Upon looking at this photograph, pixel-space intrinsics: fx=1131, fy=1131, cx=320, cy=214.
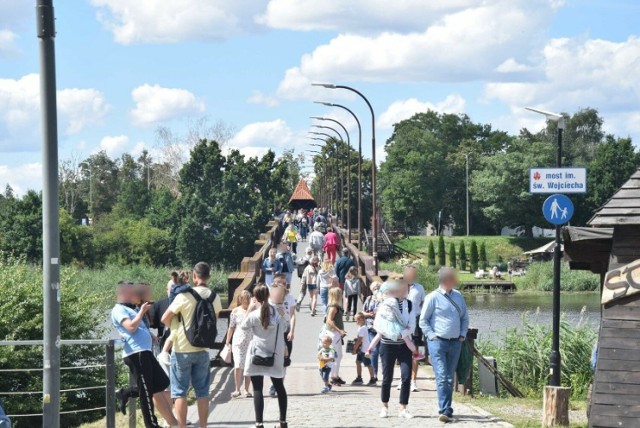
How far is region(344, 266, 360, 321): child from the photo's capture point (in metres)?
25.5

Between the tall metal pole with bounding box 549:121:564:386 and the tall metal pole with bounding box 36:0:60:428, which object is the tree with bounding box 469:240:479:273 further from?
the tall metal pole with bounding box 36:0:60:428

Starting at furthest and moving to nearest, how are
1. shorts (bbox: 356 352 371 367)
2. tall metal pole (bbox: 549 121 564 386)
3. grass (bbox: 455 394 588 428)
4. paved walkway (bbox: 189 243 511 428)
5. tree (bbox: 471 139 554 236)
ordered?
tree (bbox: 471 139 554 236) → shorts (bbox: 356 352 371 367) → tall metal pole (bbox: 549 121 564 386) → grass (bbox: 455 394 588 428) → paved walkway (bbox: 189 243 511 428)

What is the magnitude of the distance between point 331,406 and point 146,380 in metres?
3.39

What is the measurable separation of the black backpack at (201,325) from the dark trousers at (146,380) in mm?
641

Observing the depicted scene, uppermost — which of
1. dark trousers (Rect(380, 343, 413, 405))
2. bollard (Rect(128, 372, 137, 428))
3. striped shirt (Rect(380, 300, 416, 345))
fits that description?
striped shirt (Rect(380, 300, 416, 345))

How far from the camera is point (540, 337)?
62.0 feet

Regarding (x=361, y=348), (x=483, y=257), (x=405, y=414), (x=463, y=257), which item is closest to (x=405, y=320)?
(x=405, y=414)

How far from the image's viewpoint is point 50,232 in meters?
9.02

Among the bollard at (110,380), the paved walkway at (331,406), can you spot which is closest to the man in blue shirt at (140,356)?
the bollard at (110,380)

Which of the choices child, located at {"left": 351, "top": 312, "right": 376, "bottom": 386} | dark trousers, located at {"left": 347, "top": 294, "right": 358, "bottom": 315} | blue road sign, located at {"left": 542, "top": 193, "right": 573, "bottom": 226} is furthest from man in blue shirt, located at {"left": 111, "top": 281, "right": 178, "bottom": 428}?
dark trousers, located at {"left": 347, "top": 294, "right": 358, "bottom": 315}

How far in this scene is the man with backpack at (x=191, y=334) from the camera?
1077 centimetres

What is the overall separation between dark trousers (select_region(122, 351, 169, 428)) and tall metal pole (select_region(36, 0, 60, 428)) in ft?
6.48

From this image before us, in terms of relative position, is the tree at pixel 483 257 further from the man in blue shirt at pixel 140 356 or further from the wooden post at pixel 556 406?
the man in blue shirt at pixel 140 356

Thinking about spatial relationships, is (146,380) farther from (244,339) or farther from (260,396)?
(244,339)
